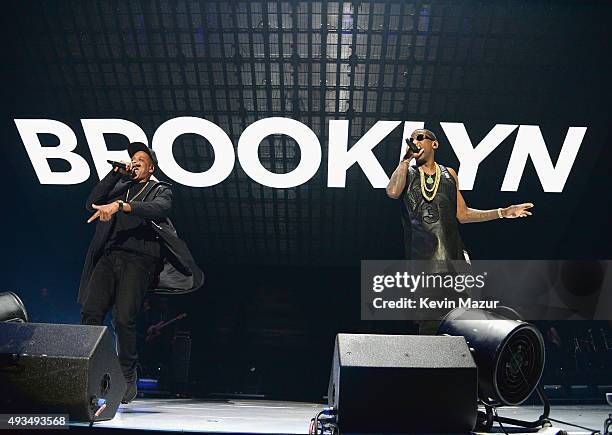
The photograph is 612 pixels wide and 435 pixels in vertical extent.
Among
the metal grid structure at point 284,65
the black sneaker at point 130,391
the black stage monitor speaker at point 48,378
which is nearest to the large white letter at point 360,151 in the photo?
the metal grid structure at point 284,65

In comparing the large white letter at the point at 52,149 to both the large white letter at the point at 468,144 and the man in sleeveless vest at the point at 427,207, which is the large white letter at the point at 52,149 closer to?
the man in sleeveless vest at the point at 427,207

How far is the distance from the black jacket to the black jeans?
88mm

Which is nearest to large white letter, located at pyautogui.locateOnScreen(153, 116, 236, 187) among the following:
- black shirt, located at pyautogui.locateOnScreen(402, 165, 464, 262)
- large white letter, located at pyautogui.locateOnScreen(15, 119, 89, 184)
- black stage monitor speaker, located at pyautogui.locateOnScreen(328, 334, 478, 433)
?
large white letter, located at pyautogui.locateOnScreen(15, 119, 89, 184)

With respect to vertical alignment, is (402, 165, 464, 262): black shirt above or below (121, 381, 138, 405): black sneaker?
above

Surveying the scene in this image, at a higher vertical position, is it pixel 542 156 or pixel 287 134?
pixel 287 134

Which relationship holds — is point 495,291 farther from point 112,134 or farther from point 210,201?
point 112,134

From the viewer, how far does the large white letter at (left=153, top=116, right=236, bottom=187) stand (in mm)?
5887

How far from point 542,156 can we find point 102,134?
4.47 m

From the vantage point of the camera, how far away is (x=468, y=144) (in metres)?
5.80

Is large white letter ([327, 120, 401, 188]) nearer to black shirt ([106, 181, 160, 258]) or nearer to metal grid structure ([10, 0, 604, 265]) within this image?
metal grid structure ([10, 0, 604, 265])

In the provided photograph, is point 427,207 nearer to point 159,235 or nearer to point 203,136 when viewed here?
point 159,235

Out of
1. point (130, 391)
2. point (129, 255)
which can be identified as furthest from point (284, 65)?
point (130, 391)

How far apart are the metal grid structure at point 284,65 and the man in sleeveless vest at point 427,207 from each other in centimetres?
191

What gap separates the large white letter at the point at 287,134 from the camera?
591cm
